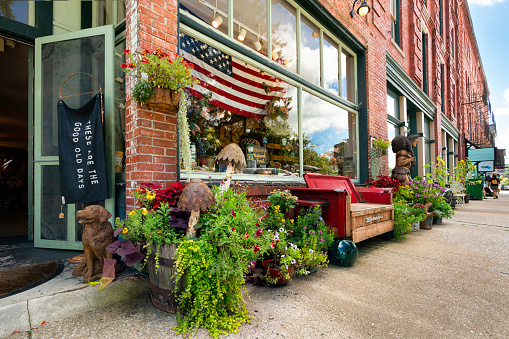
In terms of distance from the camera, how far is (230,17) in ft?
12.0

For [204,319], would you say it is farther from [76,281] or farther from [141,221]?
[76,281]

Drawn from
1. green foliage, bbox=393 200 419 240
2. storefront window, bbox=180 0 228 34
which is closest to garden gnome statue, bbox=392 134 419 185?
green foliage, bbox=393 200 419 240

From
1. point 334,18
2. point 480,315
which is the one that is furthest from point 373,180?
point 480,315

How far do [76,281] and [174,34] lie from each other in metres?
2.57

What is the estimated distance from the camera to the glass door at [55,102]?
10.2ft

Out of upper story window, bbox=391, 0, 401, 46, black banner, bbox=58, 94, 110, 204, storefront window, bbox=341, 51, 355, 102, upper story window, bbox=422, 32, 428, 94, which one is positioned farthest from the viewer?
upper story window, bbox=422, 32, 428, 94

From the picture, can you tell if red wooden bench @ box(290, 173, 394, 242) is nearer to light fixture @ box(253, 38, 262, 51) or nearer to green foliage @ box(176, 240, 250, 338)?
green foliage @ box(176, 240, 250, 338)

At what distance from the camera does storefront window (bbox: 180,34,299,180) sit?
349 cm

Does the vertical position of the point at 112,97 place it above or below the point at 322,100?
below

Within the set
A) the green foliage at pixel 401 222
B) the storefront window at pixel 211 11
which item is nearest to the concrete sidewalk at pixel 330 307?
the green foliage at pixel 401 222

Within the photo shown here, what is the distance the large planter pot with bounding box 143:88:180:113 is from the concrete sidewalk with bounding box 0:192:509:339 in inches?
63.9

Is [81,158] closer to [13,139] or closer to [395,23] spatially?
[395,23]

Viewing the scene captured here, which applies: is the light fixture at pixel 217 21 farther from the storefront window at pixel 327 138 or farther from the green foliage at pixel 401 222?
the green foliage at pixel 401 222

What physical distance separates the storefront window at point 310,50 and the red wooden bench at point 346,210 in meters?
2.20
